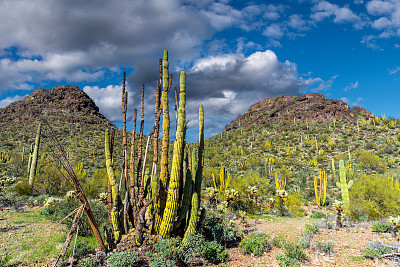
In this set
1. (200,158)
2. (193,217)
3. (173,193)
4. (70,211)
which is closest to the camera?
(173,193)

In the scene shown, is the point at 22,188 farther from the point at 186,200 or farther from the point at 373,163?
the point at 373,163

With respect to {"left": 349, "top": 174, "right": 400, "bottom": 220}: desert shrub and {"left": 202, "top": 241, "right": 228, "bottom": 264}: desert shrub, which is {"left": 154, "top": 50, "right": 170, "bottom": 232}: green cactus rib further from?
{"left": 349, "top": 174, "right": 400, "bottom": 220}: desert shrub

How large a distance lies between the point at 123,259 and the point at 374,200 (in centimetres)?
1597

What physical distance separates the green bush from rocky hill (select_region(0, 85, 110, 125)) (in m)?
47.9

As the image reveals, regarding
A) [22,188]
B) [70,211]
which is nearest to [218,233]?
[70,211]

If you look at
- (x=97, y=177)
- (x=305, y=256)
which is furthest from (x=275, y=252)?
(x=97, y=177)

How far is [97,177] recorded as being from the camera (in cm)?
2044

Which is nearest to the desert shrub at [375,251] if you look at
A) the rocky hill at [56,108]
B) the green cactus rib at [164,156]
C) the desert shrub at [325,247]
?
the desert shrub at [325,247]

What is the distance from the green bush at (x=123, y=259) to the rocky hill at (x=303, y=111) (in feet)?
175

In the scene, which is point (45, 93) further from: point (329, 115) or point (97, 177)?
point (329, 115)

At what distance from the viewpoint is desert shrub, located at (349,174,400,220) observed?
43.7ft

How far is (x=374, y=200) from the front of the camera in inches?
561

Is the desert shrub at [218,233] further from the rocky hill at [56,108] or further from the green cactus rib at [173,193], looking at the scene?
the rocky hill at [56,108]

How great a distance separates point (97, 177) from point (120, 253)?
55.2 ft
